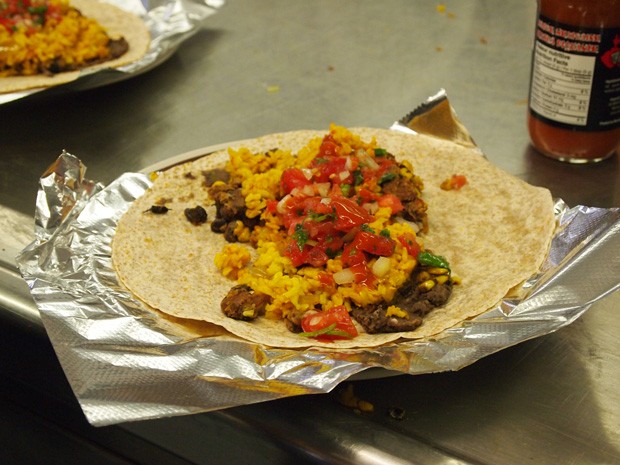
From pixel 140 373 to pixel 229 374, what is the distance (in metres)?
0.18

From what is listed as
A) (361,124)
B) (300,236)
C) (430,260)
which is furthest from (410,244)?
(361,124)

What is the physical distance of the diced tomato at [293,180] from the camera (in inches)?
82.8

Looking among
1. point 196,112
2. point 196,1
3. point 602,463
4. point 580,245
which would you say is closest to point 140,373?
point 602,463

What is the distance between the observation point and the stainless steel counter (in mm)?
1584

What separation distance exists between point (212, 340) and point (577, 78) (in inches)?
50.4

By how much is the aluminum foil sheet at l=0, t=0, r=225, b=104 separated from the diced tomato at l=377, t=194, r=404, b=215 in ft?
4.55

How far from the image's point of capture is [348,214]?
1947mm

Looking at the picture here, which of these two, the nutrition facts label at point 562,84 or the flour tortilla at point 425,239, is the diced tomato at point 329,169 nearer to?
the flour tortilla at point 425,239

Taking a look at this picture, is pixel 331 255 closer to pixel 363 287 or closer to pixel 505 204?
pixel 363 287

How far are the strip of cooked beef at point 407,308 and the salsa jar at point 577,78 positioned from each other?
76cm

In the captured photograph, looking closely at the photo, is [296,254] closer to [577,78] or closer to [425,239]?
[425,239]

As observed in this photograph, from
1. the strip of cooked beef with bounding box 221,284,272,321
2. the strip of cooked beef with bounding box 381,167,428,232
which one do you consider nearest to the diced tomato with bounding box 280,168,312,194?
the strip of cooked beef with bounding box 381,167,428,232

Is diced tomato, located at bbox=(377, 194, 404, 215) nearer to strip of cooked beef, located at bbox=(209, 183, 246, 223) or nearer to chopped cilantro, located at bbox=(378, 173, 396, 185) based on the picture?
chopped cilantro, located at bbox=(378, 173, 396, 185)

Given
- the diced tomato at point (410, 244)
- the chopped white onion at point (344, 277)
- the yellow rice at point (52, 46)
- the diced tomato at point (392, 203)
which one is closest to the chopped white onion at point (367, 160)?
the diced tomato at point (392, 203)
